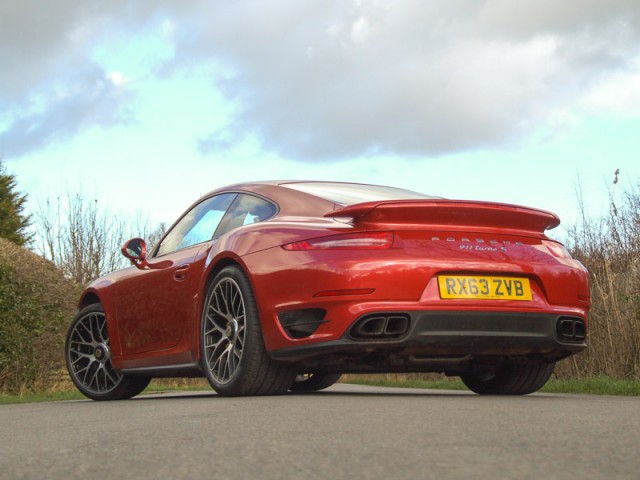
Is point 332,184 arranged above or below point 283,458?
above

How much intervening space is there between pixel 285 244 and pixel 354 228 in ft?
1.33

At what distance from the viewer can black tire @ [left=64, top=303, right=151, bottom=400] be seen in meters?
7.59

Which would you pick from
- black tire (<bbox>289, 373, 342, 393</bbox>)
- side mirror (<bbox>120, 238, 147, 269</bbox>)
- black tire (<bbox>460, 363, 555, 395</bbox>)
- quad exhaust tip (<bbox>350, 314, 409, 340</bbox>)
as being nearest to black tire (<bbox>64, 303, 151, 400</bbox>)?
side mirror (<bbox>120, 238, 147, 269</bbox>)

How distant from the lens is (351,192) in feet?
21.4

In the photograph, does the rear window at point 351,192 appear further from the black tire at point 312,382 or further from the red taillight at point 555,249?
the black tire at point 312,382

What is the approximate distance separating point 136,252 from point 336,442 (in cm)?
405

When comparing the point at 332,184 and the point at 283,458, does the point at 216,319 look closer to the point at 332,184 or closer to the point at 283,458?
the point at 332,184

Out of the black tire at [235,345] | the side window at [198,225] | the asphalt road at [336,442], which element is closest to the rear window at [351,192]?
the side window at [198,225]

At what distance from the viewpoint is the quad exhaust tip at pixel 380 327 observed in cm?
537

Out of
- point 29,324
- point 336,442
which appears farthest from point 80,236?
point 336,442

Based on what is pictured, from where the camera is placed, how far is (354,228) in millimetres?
5547

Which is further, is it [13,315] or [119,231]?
[119,231]

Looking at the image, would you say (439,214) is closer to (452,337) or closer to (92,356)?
(452,337)

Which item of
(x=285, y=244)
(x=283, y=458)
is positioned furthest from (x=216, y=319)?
(x=283, y=458)
